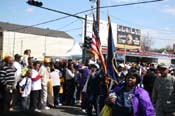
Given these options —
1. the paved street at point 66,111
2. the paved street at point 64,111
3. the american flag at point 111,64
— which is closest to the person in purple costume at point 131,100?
the american flag at point 111,64

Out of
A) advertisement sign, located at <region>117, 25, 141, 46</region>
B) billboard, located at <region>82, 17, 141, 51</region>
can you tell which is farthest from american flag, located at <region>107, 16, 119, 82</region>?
advertisement sign, located at <region>117, 25, 141, 46</region>

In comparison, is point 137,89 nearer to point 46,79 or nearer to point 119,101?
point 119,101

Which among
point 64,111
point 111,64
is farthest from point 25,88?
point 111,64

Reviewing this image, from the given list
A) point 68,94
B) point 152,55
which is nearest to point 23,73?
point 68,94

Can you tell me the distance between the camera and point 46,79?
519 inches

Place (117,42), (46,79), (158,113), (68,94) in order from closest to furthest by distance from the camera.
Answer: (158,113)
(46,79)
(68,94)
(117,42)

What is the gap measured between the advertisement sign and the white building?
1801 cm

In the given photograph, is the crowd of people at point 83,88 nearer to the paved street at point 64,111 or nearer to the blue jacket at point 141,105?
the blue jacket at point 141,105

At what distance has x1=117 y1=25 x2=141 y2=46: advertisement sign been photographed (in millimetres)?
71500

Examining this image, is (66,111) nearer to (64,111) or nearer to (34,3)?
(64,111)

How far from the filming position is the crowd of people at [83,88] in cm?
542

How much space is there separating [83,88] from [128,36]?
64.5 metres

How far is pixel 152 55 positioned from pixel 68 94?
50.0 meters

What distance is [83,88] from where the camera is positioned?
1188 centimetres
